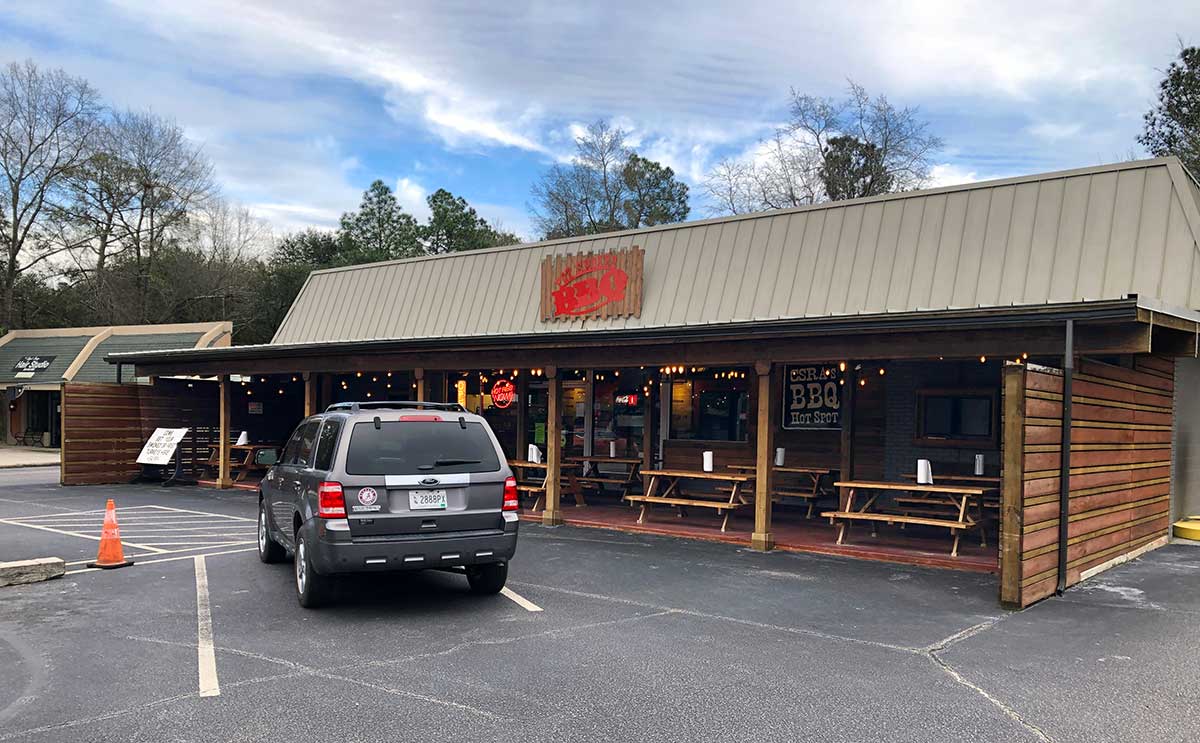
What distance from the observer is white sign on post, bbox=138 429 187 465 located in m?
18.3

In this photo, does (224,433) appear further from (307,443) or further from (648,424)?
(307,443)

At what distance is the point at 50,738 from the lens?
4449mm

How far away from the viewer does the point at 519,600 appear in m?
7.84

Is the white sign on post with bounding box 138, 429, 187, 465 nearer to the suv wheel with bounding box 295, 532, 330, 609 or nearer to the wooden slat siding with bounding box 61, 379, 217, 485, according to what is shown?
the wooden slat siding with bounding box 61, 379, 217, 485

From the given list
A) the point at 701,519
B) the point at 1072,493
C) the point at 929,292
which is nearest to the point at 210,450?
the point at 701,519

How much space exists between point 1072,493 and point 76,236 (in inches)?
1748

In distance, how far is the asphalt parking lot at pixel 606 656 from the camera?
4719mm

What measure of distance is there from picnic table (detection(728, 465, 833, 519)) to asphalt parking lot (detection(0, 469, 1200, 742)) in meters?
3.24

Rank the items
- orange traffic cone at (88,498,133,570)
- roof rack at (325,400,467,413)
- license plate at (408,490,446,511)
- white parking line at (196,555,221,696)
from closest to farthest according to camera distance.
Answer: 1. white parking line at (196,555,221,696)
2. license plate at (408,490,446,511)
3. roof rack at (325,400,467,413)
4. orange traffic cone at (88,498,133,570)

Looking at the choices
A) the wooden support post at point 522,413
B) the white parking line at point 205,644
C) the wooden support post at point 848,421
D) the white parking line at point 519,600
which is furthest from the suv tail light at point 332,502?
the wooden support post at point 522,413

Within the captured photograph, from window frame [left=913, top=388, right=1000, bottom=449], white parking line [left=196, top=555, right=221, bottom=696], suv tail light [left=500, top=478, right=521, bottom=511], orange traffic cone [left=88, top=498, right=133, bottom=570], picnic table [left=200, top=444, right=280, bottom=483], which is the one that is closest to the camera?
white parking line [left=196, top=555, right=221, bottom=696]

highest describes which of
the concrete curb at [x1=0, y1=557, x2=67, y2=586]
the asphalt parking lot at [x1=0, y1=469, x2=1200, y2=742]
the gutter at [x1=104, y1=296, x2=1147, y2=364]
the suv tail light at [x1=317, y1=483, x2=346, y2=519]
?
the gutter at [x1=104, y1=296, x2=1147, y2=364]

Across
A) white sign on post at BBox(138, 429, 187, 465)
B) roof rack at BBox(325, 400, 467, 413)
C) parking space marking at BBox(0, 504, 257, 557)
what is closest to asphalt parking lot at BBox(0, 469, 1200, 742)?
parking space marking at BBox(0, 504, 257, 557)

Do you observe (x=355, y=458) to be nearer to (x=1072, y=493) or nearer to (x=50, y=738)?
(x=50, y=738)
